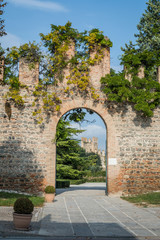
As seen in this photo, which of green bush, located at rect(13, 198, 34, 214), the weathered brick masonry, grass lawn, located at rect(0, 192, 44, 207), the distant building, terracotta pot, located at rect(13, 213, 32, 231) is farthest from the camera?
the distant building

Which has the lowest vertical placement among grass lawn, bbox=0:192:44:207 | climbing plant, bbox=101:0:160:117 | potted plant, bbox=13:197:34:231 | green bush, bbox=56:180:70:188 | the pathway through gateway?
green bush, bbox=56:180:70:188

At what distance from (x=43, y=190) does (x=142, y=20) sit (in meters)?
15.1

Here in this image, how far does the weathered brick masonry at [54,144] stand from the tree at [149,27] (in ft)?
26.6

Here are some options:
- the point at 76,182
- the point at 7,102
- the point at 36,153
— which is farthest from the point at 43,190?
the point at 76,182

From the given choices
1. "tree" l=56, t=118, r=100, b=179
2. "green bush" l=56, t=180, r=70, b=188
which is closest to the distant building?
"tree" l=56, t=118, r=100, b=179

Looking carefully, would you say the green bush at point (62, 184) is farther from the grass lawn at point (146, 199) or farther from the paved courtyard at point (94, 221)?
the paved courtyard at point (94, 221)

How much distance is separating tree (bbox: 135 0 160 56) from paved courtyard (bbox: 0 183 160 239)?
13563 mm

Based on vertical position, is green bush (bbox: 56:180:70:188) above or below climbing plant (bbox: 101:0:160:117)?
below

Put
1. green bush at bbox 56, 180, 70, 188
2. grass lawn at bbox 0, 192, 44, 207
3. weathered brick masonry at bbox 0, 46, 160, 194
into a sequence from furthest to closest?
green bush at bbox 56, 180, 70, 188 < weathered brick masonry at bbox 0, 46, 160, 194 < grass lawn at bbox 0, 192, 44, 207

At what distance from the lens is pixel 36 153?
13.7m

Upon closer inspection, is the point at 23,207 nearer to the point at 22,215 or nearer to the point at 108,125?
the point at 22,215

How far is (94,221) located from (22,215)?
214 cm

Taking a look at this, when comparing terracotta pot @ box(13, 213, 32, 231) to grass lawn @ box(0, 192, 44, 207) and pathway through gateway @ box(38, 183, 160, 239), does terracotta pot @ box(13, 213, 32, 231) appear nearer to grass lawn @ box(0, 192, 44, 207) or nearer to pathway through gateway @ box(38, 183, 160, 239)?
pathway through gateway @ box(38, 183, 160, 239)

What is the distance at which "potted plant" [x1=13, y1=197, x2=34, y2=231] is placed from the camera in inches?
283
